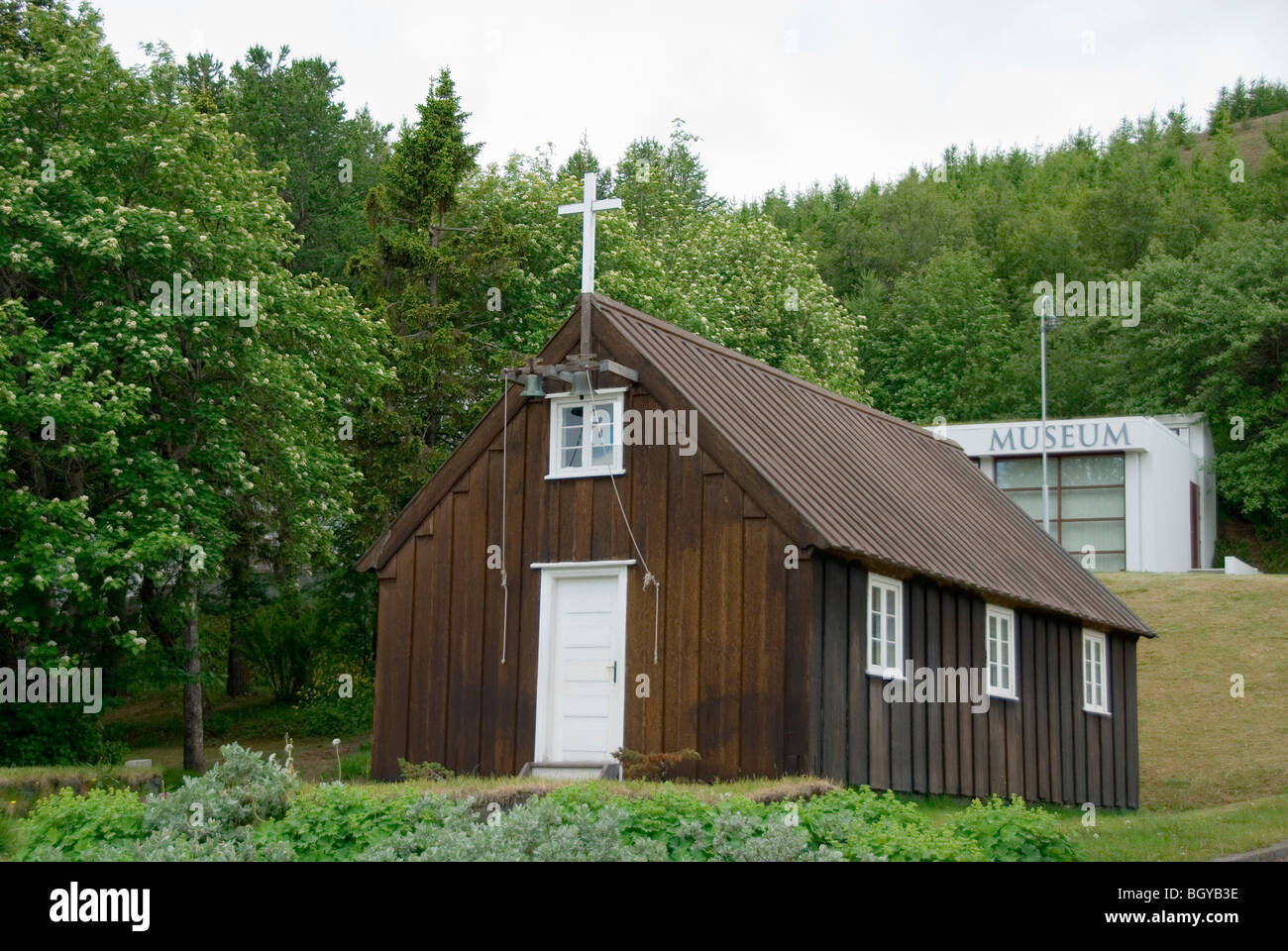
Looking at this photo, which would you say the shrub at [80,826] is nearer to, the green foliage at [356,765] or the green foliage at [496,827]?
the green foliage at [496,827]

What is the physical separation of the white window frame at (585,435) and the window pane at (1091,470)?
108ft

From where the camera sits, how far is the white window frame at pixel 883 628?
17969 mm

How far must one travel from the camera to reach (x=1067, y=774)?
23.0 metres

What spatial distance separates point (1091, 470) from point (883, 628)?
106 ft

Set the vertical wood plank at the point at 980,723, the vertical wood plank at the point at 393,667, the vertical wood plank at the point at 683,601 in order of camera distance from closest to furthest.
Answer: the vertical wood plank at the point at 683,601 < the vertical wood plank at the point at 393,667 < the vertical wood plank at the point at 980,723

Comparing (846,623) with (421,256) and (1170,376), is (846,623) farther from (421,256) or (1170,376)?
Result: (1170,376)

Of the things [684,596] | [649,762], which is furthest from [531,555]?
[649,762]

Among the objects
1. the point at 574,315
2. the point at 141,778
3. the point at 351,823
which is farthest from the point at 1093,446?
the point at 351,823

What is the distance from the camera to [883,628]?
1833 centimetres

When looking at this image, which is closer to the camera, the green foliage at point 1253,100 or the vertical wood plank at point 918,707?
the vertical wood plank at point 918,707

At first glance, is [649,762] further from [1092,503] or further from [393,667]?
[1092,503]

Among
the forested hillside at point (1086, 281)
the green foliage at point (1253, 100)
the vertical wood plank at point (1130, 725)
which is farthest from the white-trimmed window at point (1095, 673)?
the green foliage at point (1253, 100)

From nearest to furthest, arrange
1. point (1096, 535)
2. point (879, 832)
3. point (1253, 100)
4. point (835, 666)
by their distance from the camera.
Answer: point (879, 832), point (835, 666), point (1096, 535), point (1253, 100)
